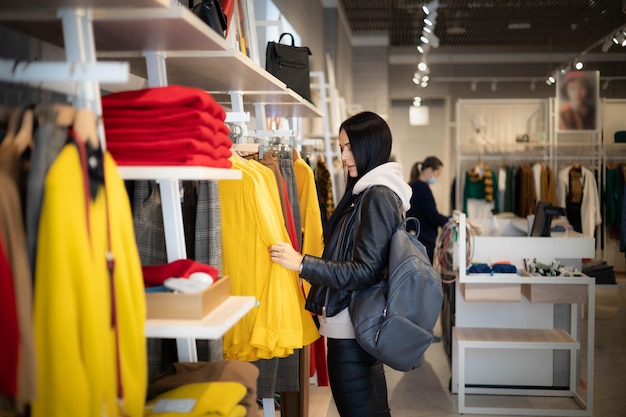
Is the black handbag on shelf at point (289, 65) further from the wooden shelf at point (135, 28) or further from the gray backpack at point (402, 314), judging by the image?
the wooden shelf at point (135, 28)

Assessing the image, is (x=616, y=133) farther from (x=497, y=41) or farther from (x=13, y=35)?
(x=497, y=41)

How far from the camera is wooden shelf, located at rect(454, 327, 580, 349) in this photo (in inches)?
164

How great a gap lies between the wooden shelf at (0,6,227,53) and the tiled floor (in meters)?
3.05

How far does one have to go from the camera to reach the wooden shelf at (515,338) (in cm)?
Answer: 418

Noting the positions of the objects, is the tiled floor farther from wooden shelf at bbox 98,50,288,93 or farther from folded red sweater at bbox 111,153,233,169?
folded red sweater at bbox 111,153,233,169

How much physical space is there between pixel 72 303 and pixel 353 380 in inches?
55.4

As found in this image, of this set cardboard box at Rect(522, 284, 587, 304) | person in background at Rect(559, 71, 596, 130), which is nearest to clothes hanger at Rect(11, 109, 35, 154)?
cardboard box at Rect(522, 284, 587, 304)

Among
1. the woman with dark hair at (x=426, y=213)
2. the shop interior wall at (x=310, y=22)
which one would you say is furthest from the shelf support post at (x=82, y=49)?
the woman with dark hair at (x=426, y=213)

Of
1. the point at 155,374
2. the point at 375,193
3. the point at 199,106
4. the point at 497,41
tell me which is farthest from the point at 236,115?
the point at 497,41

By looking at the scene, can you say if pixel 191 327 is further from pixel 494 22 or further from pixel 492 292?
pixel 494 22

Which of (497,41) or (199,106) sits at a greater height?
(497,41)

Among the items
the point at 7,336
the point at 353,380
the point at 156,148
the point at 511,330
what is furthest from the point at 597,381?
the point at 7,336

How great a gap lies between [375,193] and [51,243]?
1.38m

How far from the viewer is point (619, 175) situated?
5.53 m
